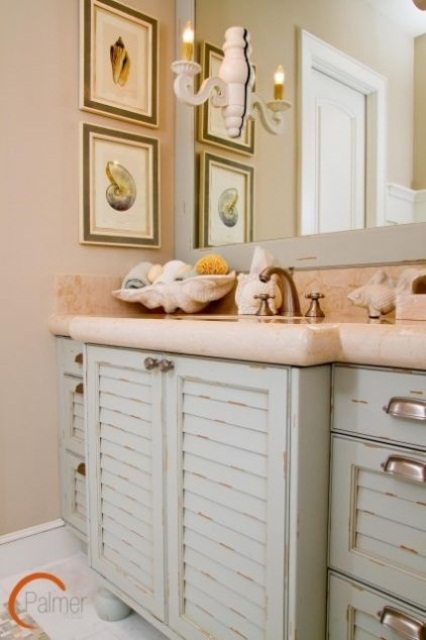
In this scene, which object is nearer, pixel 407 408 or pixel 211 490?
pixel 407 408

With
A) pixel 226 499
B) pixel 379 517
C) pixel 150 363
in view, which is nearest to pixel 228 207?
pixel 150 363

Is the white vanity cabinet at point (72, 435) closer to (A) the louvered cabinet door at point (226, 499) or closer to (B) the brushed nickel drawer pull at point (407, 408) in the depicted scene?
(A) the louvered cabinet door at point (226, 499)

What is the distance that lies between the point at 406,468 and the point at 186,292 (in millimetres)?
934

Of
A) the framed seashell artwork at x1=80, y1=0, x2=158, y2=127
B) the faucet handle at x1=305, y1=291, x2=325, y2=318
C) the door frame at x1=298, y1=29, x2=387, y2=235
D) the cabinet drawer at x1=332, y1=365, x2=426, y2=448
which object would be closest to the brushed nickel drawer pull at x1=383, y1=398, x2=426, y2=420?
the cabinet drawer at x1=332, y1=365, x2=426, y2=448

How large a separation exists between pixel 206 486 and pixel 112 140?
1249mm

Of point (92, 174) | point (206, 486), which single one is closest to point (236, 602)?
point (206, 486)

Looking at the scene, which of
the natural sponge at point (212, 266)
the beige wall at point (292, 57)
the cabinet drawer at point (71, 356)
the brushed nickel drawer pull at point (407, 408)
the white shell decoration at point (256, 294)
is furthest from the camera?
the natural sponge at point (212, 266)

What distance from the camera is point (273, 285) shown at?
1.36 meters

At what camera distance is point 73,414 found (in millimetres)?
1526

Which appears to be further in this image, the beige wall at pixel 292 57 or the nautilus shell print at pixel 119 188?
the nautilus shell print at pixel 119 188

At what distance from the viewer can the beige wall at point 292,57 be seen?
1.23 metres

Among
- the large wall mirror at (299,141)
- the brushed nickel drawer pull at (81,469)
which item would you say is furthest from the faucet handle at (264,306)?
the brushed nickel drawer pull at (81,469)

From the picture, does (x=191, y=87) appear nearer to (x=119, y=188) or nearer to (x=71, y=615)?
(x=119, y=188)

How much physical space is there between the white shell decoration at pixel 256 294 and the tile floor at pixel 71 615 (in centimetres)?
88
